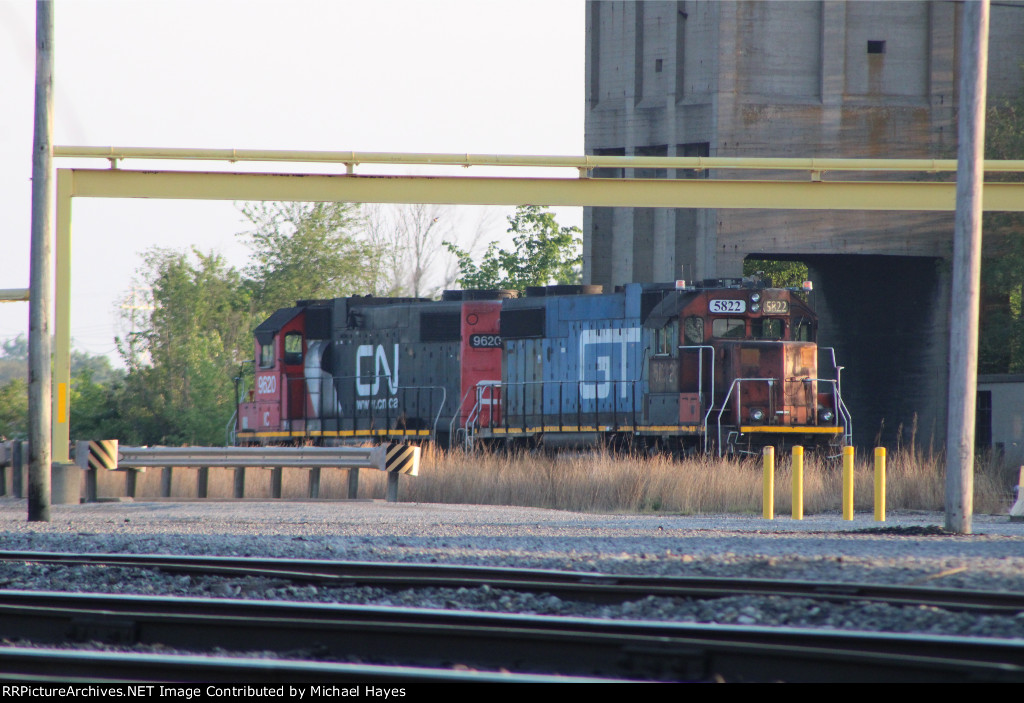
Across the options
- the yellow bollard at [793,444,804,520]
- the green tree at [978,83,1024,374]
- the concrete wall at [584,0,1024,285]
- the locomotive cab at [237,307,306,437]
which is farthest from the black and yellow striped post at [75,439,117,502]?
the green tree at [978,83,1024,374]

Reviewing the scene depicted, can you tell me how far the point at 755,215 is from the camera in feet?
88.4

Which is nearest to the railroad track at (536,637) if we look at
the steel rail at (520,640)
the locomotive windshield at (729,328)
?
the steel rail at (520,640)

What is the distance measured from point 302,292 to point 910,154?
25.6 m

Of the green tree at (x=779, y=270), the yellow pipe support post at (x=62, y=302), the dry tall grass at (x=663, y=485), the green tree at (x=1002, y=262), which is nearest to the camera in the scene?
the yellow pipe support post at (x=62, y=302)

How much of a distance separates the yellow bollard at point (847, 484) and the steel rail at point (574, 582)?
604 centimetres

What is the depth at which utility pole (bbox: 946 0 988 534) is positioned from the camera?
33.0 feet

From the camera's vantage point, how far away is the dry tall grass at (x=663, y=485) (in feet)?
50.4

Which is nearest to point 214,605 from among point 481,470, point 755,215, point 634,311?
point 481,470

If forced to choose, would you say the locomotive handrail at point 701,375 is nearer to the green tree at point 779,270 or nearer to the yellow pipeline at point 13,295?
the yellow pipeline at point 13,295

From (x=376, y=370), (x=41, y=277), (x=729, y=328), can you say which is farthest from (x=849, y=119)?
(x=41, y=277)

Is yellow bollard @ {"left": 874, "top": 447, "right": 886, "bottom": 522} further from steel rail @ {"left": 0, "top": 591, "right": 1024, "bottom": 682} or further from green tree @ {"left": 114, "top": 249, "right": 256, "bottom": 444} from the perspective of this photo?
green tree @ {"left": 114, "top": 249, "right": 256, "bottom": 444}

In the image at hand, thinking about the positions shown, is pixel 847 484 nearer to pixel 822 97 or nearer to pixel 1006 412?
pixel 1006 412

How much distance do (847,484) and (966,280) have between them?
3343 mm

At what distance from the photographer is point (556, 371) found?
2030 cm
